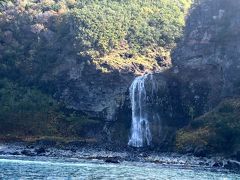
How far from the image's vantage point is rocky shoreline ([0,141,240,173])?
234 ft

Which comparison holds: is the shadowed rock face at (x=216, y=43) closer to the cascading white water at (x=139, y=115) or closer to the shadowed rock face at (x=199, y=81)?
the shadowed rock face at (x=199, y=81)

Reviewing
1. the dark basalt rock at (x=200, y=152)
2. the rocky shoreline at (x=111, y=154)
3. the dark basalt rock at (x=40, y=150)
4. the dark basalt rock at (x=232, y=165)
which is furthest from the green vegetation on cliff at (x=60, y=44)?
the dark basalt rock at (x=232, y=165)

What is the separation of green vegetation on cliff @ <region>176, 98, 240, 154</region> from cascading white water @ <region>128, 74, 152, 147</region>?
6.35 metres

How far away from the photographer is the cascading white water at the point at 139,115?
93250 mm

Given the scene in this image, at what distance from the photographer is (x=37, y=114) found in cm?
10162

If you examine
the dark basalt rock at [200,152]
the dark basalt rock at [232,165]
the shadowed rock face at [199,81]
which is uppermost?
the shadowed rock face at [199,81]

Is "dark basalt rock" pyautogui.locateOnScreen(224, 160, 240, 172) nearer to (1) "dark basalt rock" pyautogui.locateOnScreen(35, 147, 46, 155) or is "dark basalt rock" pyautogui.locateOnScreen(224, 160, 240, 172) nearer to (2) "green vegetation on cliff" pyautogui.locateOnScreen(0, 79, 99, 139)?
(1) "dark basalt rock" pyautogui.locateOnScreen(35, 147, 46, 155)

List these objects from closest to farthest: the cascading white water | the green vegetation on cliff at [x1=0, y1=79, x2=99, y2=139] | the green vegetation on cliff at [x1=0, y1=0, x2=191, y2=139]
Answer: the cascading white water < the green vegetation on cliff at [x1=0, y1=79, x2=99, y2=139] < the green vegetation on cliff at [x1=0, y1=0, x2=191, y2=139]

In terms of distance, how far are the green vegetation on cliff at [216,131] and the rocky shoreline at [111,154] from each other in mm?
3386

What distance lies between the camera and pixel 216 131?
84.1m

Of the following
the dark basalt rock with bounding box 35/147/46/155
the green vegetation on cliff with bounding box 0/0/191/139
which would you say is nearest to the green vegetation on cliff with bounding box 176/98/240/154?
the green vegetation on cliff with bounding box 0/0/191/139

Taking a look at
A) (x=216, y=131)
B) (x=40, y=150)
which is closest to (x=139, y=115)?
(x=216, y=131)

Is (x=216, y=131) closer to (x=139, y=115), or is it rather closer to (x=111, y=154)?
(x=111, y=154)

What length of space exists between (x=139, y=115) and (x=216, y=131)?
1707cm
